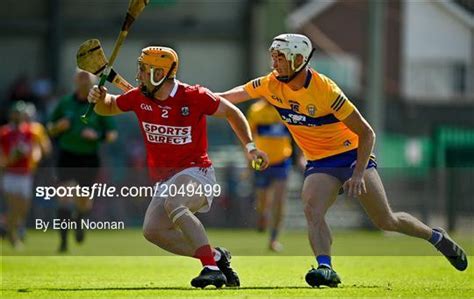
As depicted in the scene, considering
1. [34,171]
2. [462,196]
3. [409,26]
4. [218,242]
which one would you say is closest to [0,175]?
[34,171]

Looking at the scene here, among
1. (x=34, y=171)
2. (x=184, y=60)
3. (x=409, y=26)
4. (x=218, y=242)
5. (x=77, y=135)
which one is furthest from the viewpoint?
(x=409, y=26)

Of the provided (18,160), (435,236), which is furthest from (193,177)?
(18,160)

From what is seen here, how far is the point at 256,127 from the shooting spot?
20375 mm

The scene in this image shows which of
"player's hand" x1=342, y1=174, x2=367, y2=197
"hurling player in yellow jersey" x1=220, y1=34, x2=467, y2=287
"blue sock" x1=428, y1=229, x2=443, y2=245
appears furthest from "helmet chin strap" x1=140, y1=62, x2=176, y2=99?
"blue sock" x1=428, y1=229, x2=443, y2=245

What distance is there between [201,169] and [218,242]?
318 inches

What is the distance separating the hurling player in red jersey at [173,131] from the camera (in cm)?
1192

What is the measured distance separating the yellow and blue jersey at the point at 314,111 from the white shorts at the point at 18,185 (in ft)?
32.3

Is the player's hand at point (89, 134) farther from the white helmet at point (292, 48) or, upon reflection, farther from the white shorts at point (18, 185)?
the white helmet at point (292, 48)

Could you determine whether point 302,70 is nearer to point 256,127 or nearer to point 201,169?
point 201,169

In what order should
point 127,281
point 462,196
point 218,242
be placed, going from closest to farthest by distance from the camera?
1. point 127,281
2. point 218,242
3. point 462,196

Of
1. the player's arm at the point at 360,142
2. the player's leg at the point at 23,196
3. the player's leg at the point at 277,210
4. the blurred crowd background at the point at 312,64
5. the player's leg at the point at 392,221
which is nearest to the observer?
the player's arm at the point at 360,142

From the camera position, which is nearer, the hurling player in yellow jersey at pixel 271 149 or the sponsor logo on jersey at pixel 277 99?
the sponsor logo on jersey at pixel 277 99

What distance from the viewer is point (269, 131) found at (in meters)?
20.4

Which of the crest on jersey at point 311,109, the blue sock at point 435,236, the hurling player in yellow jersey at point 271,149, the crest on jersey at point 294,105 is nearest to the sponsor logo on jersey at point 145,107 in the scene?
the crest on jersey at point 294,105
